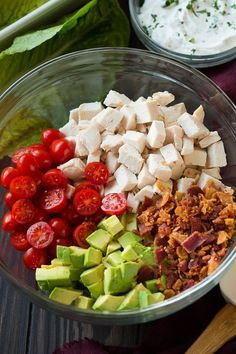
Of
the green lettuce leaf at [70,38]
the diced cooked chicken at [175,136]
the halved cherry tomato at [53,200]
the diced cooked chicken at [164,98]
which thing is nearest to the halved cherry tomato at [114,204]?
the halved cherry tomato at [53,200]

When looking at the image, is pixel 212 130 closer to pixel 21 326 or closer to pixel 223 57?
pixel 223 57

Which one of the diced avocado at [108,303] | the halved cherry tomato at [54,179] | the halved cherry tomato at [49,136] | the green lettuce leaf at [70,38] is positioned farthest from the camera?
the green lettuce leaf at [70,38]

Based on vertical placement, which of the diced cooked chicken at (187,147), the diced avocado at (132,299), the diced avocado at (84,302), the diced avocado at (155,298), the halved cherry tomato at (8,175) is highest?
the halved cherry tomato at (8,175)

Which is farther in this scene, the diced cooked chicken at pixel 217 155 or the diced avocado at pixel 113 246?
the diced cooked chicken at pixel 217 155

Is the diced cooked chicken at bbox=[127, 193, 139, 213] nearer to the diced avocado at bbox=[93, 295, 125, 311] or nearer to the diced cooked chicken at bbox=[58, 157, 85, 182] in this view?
→ the diced cooked chicken at bbox=[58, 157, 85, 182]

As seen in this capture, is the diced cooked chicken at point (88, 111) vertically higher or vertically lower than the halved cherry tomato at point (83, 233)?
higher

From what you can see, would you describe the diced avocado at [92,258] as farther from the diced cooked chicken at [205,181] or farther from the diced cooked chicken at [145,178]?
the diced cooked chicken at [205,181]

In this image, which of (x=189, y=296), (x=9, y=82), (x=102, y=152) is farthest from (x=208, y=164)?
(x=9, y=82)
